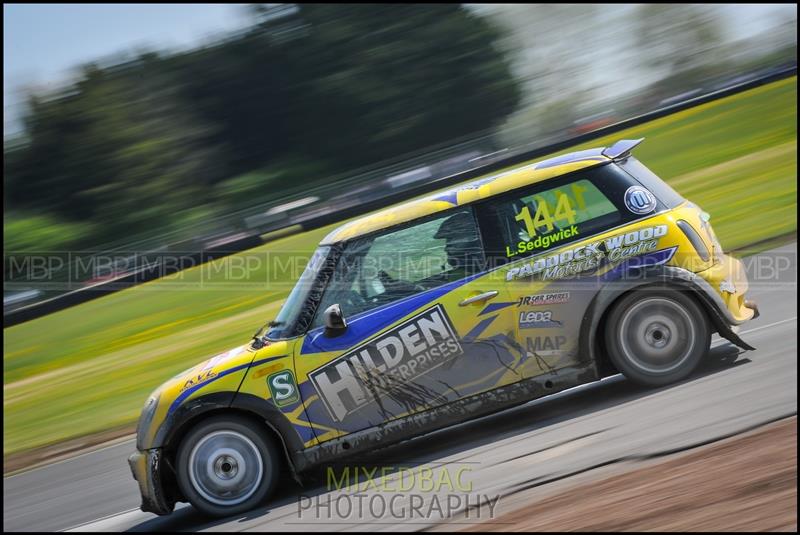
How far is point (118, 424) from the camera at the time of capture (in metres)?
10.6

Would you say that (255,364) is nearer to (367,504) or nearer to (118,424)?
(367,504)

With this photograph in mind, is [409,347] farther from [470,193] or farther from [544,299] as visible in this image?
[470,193]

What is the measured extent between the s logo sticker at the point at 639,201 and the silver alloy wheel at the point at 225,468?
3.16m

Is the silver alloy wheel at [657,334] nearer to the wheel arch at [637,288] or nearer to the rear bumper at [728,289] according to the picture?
the wheel arch at [637,288]

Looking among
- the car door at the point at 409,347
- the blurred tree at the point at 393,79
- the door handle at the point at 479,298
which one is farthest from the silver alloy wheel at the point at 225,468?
the blurred tree at the point at 393,79

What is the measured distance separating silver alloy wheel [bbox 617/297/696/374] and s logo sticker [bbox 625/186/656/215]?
642 mm

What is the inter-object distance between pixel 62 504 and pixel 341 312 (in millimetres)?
3434

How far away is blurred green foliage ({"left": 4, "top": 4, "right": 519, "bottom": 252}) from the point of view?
44469mm

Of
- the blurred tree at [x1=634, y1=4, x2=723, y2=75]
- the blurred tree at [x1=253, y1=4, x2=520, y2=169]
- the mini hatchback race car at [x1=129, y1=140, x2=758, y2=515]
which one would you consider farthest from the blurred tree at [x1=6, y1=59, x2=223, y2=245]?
the mini hatchback race car at [x1=129, y1=140, x2=758, y2=515]

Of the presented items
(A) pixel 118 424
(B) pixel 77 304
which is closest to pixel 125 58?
(B) pixel 77 304

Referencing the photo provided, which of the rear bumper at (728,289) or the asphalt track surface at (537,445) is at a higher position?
the rear bumper at (728,289)

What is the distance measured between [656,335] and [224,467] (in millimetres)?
3181

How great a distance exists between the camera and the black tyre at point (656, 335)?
6105 millimetres

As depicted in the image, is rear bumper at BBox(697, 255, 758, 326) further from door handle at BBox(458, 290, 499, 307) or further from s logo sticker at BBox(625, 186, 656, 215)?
door handle at BBox(458, 290, 499, 307)
